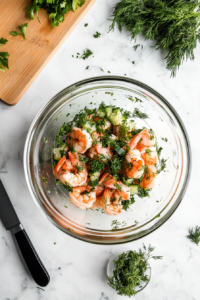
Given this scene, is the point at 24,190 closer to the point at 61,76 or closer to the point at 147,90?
the point at 61,76

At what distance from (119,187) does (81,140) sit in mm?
370

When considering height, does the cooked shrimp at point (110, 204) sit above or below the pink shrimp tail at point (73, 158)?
below

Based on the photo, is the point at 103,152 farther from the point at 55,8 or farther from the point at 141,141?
the point at 55,8

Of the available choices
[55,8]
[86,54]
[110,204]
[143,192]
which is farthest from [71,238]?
[55,8]

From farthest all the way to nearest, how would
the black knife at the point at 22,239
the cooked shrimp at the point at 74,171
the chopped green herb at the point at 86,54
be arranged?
the chopped green herb at the point at 86,54
the black knife at the point at 22,239
the cooked shrimp at the point at 74,171

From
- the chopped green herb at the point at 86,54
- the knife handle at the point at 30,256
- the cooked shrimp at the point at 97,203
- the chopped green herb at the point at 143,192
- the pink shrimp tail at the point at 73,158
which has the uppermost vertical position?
the chopped green herb at the point at 86,54

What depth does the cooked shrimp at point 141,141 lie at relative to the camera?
1610 mm

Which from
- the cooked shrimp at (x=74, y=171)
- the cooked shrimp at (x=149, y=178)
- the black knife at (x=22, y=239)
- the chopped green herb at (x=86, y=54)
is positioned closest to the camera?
the cooked shrimp at (x=74, y=171)

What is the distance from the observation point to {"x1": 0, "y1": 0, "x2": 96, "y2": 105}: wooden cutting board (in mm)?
1879

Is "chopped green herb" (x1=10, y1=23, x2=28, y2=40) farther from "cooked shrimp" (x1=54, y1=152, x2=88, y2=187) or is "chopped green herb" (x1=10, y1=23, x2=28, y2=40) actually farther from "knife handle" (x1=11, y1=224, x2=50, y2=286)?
"knife handle" (x1=11, y1=224, x2=50, y2=286)

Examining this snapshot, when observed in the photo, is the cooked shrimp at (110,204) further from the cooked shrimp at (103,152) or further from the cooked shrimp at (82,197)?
the cooked shrimp at (103,152)

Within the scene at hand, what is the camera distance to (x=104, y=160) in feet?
5.38

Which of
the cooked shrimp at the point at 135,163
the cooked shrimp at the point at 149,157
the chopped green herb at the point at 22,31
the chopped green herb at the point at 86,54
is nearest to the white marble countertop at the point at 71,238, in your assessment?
the chopped green herb at the point at 86,54

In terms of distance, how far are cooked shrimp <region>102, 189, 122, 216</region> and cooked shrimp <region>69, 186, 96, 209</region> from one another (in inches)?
2.8
